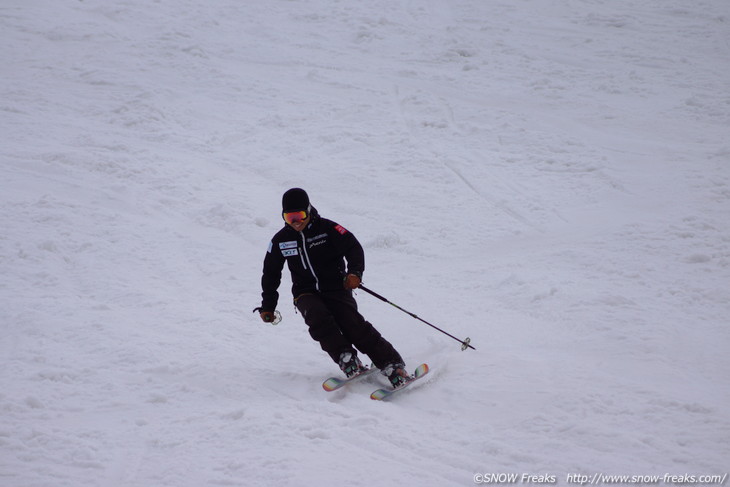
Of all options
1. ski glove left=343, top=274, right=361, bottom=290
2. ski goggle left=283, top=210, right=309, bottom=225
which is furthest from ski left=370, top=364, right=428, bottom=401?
ski goggle left=283, top=210, right=309, bottom=225

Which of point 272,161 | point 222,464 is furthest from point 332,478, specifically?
point 272,161

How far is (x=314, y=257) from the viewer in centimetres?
525

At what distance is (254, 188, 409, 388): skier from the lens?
201 inches

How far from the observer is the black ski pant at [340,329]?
16.9ft

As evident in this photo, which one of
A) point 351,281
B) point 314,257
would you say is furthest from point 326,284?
point 351,281

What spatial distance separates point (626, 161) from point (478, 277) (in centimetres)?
428

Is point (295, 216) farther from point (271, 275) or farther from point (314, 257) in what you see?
point (271, 275)

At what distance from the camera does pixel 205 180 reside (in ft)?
31.7

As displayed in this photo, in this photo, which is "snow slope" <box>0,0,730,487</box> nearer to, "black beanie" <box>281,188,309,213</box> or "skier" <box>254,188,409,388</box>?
"skier" <box>254,188,409,388</box>

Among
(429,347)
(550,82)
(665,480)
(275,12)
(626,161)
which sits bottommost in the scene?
(429,347)

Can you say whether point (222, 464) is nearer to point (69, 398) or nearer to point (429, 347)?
point (69, 398)

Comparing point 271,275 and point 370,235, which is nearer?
point 271,275

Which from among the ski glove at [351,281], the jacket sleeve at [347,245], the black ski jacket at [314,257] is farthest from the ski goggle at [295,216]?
the ski glove at [351,281]

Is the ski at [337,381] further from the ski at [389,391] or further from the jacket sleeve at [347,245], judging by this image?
the jacket sleeve at [347,245]
